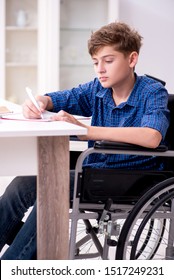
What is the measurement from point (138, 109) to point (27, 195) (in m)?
0.45

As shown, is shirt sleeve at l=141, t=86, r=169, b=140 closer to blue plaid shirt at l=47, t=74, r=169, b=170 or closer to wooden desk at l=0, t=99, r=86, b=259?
blue plaid shirt at l=47, t=74, r=169, b=170

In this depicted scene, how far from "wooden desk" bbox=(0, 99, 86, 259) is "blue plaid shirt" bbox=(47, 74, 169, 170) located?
38cm

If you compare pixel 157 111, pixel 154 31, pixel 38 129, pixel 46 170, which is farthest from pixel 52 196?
pixel 154 31

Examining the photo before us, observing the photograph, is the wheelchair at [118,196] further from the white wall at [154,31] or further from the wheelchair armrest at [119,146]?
the white wall at [154,31]

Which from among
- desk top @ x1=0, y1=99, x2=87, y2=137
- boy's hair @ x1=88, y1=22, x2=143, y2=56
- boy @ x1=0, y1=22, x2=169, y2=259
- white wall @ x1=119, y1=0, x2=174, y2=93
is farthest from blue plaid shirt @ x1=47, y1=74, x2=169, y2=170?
white wall @ x1=119, y1=0, x2=174, y2=93

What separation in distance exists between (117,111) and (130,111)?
0.05 m

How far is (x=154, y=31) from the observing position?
5.17m

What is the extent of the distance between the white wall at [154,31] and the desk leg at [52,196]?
3.67 m

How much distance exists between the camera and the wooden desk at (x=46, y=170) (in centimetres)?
156

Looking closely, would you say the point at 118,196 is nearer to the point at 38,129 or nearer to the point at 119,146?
the point at 119,146

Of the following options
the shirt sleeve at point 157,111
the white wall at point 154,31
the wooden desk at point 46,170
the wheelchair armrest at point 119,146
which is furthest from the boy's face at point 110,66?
the white wall at point 154,31

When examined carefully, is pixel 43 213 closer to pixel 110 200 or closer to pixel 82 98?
pixel 110 200

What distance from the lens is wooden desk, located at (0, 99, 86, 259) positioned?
1562 millimetres
